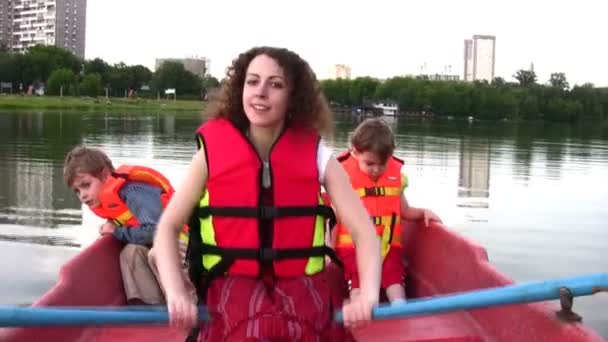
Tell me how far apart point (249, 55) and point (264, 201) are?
1.70 feet

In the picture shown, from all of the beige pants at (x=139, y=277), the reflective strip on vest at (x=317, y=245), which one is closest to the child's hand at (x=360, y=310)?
the reflective strip on vest at (x=317, y=245)

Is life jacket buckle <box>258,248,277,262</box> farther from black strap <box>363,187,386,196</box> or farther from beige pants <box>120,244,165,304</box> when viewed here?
black strap <box>363,187,386,196</box>

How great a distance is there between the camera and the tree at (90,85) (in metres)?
92.8

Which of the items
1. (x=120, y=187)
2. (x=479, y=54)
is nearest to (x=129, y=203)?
(x=120, y=187)

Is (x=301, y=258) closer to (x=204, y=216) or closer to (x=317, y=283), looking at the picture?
(x=317, y=283)

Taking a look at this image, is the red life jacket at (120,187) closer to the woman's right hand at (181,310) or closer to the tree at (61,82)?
the woman's right hand at (181,310)

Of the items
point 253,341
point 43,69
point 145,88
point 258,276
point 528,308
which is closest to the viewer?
point 253,341

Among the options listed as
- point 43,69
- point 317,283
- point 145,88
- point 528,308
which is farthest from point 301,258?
point 145,88

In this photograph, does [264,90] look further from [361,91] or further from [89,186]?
[361,91]

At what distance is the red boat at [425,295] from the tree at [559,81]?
11511 centimetres

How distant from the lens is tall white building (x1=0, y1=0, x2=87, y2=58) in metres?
161

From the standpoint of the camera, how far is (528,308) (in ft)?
10.8

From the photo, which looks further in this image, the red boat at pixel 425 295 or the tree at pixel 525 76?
the tree at pixel 525 76

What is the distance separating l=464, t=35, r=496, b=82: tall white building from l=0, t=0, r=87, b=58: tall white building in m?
83.9
